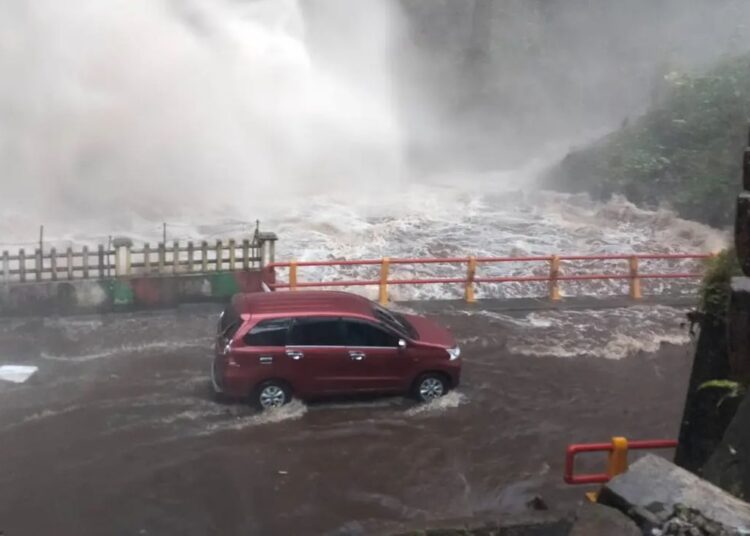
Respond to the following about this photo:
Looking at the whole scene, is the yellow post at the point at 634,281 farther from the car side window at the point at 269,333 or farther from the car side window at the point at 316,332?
the car side window at the point at 269,333

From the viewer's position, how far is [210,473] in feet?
29.9

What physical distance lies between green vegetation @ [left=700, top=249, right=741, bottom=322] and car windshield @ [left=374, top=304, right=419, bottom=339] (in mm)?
5062

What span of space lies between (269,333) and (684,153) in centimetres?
2054

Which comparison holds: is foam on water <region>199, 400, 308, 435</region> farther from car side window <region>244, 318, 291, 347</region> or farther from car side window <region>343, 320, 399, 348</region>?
car side window <region>343, 320, 399, 348</region>

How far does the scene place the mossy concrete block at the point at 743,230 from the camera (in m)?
5.07

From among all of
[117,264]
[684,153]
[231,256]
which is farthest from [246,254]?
[684,153]

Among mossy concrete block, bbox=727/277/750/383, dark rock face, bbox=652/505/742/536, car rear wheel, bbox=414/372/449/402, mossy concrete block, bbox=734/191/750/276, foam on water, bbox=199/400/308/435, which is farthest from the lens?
car rear wheel, bbox=414/372/449/402

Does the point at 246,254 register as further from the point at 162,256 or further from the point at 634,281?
the point at 634,281

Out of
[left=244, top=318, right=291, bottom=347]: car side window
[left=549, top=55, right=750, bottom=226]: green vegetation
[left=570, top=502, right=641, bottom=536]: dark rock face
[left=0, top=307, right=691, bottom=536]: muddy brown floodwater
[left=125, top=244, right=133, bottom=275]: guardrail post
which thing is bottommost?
[left=0, top=307, right=691, bottom=536]: muddy brown floodwater

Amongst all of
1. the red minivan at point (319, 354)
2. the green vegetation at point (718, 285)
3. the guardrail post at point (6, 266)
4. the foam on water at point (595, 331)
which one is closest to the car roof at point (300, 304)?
the red minivan at point (319, 354)

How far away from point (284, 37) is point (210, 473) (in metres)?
27.3

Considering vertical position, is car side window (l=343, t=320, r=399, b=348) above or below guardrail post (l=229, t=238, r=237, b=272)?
below

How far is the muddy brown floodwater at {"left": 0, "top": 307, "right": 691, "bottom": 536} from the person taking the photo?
838cm

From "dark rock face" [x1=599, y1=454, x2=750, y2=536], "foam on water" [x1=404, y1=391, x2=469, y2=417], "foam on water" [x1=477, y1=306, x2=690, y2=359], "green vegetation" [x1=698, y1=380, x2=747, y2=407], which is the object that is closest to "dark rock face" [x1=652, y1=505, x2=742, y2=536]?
"dark rock face" [x1=599, y1=454, x2=750, y2=536]
